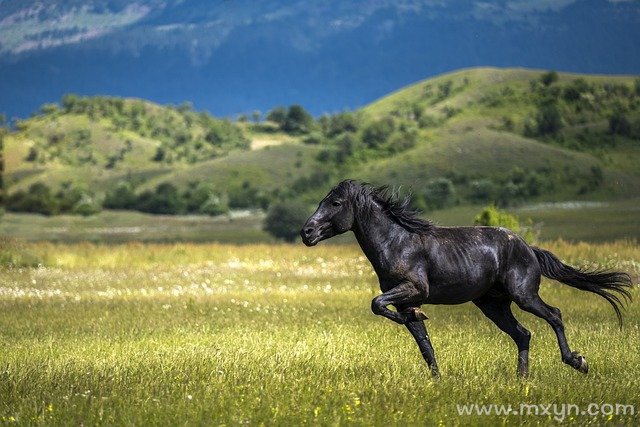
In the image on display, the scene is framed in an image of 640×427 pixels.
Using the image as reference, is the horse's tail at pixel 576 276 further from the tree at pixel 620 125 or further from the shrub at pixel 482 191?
the tree at pixel 620 125

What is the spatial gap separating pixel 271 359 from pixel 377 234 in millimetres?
2367

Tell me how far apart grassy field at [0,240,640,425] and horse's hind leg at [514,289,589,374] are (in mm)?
210

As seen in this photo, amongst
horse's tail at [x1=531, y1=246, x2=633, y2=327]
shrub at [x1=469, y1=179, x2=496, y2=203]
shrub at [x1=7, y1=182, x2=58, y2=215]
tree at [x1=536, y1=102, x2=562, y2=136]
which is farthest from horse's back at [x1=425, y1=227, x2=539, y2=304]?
tree at [x1=536, y1=102, x2=562, y2=136]

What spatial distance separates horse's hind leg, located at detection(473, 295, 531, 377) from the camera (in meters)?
12.9

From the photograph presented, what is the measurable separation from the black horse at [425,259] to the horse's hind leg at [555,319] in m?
0.01

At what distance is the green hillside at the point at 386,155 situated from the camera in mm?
125250

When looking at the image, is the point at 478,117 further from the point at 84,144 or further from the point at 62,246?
the point at 62,246

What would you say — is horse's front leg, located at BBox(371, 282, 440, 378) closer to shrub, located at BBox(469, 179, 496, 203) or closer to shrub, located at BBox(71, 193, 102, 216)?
shrub, located at BBox(469, 179, 496, 203)

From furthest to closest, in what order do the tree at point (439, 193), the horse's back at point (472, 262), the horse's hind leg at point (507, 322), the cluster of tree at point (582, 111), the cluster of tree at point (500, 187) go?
1. the cluster of tree at point (582, 111)
2. the cluster of tree at point (500, 187)
3. the tree at point (439, 193)
4. the horse's hind leg at point (507, 322)
5. the horse's back at point (472, 262)

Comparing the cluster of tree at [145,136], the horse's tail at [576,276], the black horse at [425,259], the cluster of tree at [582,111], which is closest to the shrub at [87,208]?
the cluster of tree at [145,136]

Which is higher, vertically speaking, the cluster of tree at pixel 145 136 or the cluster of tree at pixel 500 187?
the cluster of tree at pixel 500 187

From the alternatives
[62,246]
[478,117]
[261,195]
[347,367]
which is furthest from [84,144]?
[347,367]

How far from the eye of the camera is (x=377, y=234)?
12086 mm

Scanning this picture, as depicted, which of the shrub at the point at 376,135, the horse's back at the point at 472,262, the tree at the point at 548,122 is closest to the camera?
the horse's back at the point at 472,262
